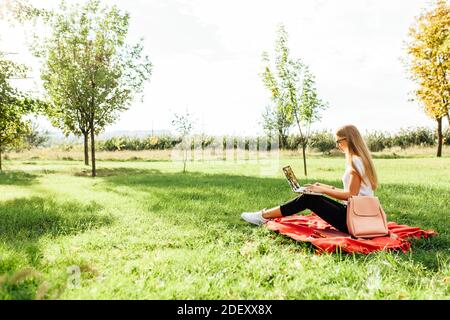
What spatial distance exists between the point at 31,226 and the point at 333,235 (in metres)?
4.65

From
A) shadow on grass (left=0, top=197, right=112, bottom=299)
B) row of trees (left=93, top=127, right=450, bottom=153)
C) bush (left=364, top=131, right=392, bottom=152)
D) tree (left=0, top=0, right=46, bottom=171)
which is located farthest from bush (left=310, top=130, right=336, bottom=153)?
shadow on grass (left=0, top=197, right=112, bottom=299)

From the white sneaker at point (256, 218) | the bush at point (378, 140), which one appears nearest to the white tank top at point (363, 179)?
the white sneaker at point (256, 218)

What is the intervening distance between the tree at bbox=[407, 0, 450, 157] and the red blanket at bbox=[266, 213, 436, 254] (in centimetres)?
2022

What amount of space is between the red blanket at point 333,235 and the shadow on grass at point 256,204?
0.70 feet

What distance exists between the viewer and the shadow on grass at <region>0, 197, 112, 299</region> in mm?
3586

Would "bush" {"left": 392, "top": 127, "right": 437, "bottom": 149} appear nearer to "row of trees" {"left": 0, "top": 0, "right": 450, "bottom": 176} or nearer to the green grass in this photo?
"row of trees" {"left": 0, "top": 0, "right": 450, "bottom": 176}

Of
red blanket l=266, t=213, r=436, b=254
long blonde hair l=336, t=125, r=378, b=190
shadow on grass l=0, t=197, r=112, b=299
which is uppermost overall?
long blonde hair l=336, t=125, r=378, b=190

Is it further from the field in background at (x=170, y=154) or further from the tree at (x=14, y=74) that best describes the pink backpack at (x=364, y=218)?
the field in background at (x=170, y=154)

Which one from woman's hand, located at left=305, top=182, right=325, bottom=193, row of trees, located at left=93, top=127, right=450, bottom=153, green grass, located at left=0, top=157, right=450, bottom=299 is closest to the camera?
green grass, located at left=0, top=157, right=450, bottom=299

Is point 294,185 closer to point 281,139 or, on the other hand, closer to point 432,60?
point 432,60

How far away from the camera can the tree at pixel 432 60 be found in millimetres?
22828

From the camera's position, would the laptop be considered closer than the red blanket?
No

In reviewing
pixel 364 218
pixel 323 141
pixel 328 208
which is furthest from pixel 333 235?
pixel 323 141

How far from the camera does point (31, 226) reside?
6199 millimetres
